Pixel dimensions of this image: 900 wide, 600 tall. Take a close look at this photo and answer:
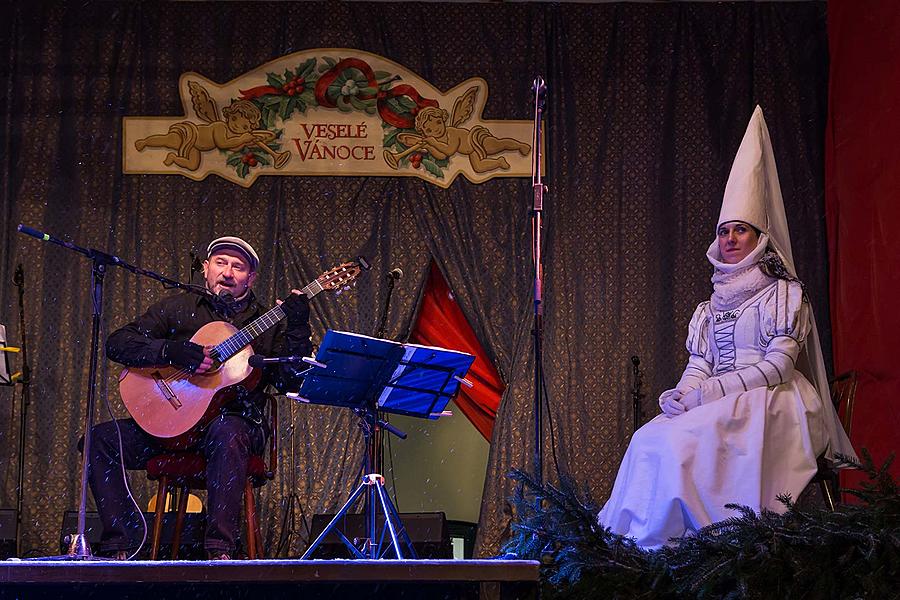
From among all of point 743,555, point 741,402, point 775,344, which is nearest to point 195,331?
point 741,402

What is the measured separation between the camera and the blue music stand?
3.88m

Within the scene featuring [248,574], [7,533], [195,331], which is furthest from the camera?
[7,533]

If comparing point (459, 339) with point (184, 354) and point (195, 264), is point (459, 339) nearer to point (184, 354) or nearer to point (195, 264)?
point (195, 264)

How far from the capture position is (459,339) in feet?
21.2

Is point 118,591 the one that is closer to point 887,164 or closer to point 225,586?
point 225,586

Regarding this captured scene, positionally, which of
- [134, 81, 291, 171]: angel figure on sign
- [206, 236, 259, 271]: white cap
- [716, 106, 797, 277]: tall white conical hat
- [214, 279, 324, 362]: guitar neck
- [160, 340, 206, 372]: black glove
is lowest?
[160, 340, 206, 372]: black glove

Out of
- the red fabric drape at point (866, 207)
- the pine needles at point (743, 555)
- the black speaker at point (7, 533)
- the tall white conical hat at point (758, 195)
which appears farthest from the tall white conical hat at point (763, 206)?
the black speaker at point (7, 533)

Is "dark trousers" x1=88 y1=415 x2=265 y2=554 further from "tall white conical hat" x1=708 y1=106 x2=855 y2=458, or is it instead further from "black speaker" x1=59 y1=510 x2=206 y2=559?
"tall white conical hat" x1=708 y1=106 x2=855 y2=458

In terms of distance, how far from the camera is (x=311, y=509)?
6035 mm

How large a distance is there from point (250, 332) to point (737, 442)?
6.61 feet

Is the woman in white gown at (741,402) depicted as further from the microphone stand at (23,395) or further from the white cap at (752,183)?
the microphone stand at (23,395)

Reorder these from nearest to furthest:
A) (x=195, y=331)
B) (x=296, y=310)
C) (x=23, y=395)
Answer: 1. (x=296, y=310)
2. (x=195, y=331)
3. (x=23, y=395)

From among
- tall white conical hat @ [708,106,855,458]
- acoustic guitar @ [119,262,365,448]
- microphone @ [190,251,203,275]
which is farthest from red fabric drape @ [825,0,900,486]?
microphone @ [190,251,203,275]

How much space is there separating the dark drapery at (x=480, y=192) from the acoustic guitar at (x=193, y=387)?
1.62 m
